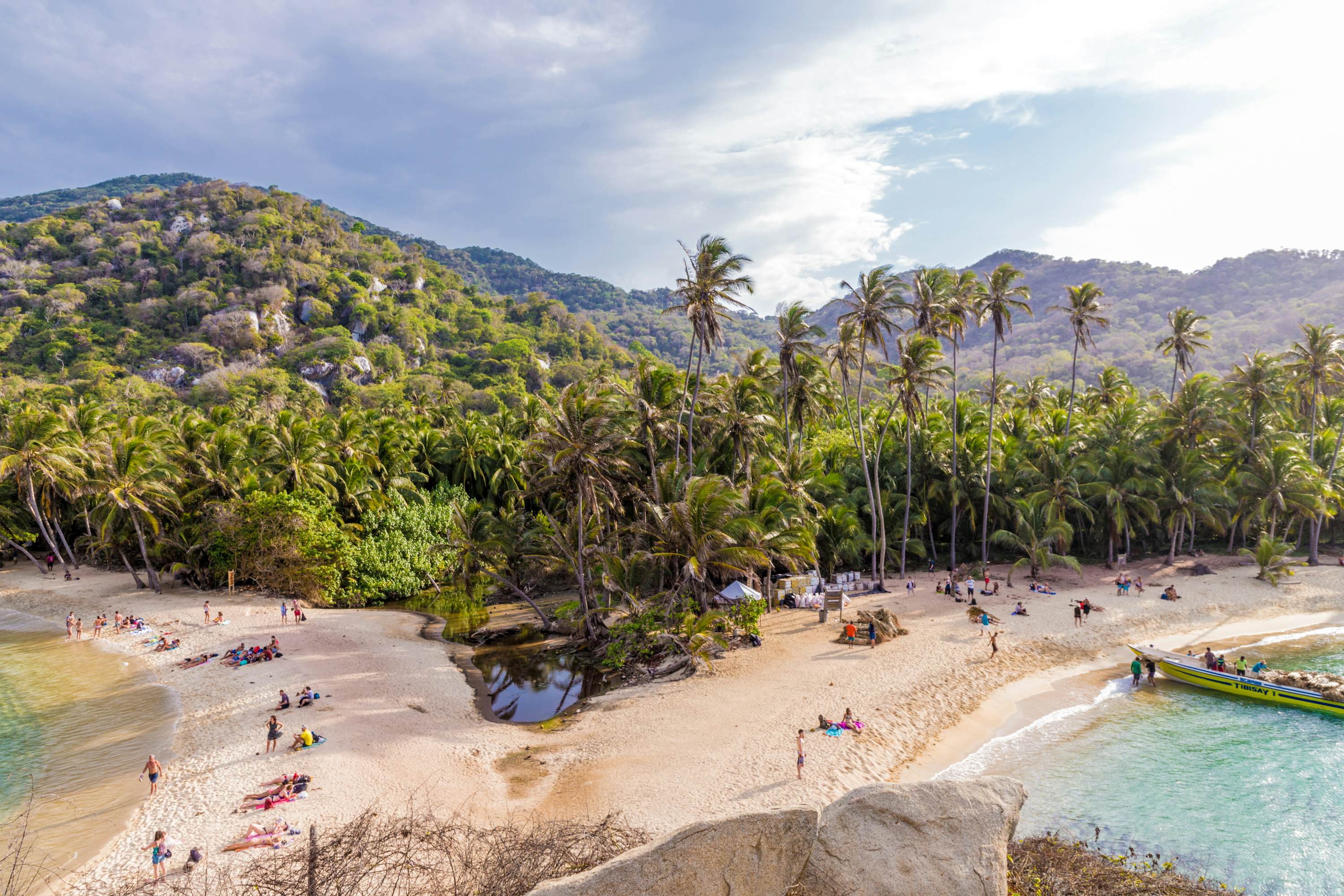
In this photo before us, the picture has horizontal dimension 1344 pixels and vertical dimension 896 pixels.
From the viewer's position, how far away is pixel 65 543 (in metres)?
37.5

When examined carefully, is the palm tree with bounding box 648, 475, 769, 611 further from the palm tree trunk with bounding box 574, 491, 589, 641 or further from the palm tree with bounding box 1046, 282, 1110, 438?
the palm tree with bounding box 1046, 282, 1110, 438

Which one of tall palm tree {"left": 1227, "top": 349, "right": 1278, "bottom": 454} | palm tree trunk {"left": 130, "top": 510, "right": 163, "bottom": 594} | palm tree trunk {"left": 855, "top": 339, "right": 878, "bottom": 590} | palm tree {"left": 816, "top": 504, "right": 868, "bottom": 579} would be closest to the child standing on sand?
palm tree trunk {"left": 130, "top": 510, "right": 163, "bottom": 594}

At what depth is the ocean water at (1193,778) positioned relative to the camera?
43.1 ft

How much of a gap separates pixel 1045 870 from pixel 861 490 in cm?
2548

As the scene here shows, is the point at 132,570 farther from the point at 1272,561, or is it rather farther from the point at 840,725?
the point at 1272,561

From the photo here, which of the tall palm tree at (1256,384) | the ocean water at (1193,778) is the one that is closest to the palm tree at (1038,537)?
the ocean water at (1193,778)

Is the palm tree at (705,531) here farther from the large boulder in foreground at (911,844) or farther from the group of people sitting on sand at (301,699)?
the large boulder in foreground at (911,844)

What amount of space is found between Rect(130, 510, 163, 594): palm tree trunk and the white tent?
2982 cm

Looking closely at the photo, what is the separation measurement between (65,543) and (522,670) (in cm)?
3384

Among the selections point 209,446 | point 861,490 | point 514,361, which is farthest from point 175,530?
point 514,361

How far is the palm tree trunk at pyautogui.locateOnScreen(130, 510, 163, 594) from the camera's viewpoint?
31.4m

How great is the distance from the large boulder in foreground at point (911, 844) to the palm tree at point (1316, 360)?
1511 inches

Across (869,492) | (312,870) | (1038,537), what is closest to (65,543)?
(312,870)

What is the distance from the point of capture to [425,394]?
78062 mm
